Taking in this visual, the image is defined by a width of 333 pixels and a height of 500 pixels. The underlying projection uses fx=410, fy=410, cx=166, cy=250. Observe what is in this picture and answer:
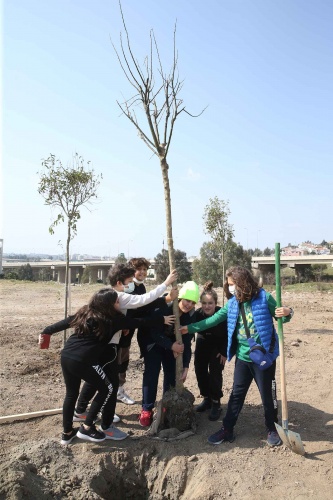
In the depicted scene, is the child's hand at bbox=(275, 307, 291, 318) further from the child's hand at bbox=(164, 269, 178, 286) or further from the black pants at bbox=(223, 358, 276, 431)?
the child's hand at bbox=(164, 269, 178, 286)

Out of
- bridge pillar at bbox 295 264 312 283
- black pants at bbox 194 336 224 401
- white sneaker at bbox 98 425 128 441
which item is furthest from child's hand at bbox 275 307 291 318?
bridge pillar at bbox 295 264 312 283

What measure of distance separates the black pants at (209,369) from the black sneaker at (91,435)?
4.39 feet

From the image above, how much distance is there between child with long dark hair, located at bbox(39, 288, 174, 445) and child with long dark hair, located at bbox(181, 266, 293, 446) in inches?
40.0

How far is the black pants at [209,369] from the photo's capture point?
15.6ft

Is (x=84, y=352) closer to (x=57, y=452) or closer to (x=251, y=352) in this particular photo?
(x=57, y=452)

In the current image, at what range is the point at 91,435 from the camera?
13.6ft

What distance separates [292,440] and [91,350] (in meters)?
2.10

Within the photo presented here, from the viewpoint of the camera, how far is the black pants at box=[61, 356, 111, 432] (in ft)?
12.9

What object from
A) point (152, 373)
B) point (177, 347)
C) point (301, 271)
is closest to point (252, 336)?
point (177, 347)

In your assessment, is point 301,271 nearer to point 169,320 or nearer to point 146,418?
point 146,418

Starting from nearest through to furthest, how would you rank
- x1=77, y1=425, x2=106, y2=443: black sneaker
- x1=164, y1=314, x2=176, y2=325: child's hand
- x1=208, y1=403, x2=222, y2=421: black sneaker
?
x1=77, y1=425, x2=106, y2=443: black sneaker, x1=164, y1=314, x2=176, y2=325: child's hand, x1=208, y1=403, x2=222, y2=421: black sneaker

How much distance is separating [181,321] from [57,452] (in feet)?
5.91

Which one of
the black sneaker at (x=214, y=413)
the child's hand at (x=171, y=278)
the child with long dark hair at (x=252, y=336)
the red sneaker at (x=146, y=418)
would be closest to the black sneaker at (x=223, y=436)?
the child with long dark hair at (x=252, y=336)

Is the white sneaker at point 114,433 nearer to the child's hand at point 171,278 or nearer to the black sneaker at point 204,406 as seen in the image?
the black sneaker at point 204,406
